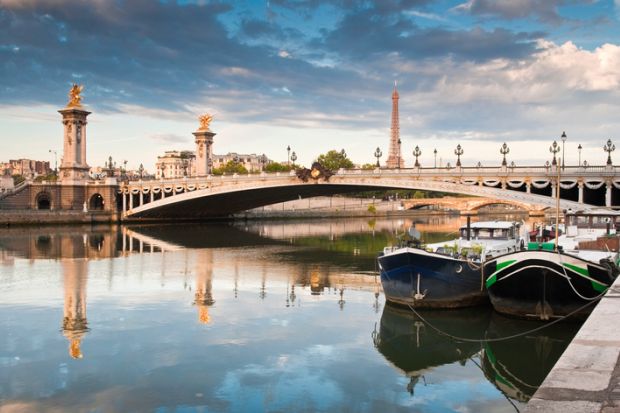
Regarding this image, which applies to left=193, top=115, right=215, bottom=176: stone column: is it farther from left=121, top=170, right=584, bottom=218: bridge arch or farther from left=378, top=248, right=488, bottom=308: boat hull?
left=378, top=248, right=488, bottom=308: boat hull

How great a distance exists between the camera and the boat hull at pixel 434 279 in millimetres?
21656

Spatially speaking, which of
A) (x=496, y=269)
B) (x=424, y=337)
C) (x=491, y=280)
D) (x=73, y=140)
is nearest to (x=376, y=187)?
(x=73, y=140)

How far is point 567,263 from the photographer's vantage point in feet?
62.2

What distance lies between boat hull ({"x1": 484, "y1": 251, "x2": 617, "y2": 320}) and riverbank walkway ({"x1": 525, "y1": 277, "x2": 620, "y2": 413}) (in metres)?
8.30

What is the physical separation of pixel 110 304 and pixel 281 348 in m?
8.71

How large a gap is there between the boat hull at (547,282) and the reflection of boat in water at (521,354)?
18.6 inches

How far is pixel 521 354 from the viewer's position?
17109 millimetres

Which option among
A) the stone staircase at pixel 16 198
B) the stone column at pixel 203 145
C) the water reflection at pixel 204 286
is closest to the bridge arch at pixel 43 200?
the stone staircase at pixel 16 198

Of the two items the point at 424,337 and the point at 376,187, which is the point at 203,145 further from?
the point at 424,337

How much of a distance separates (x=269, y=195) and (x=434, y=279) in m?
51.5

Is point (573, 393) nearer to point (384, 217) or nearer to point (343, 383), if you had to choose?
point (343, 383)

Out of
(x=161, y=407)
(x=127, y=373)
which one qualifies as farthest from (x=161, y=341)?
(x=161, y=407)

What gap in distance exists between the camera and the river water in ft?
44.4

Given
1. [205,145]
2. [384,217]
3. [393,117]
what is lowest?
[384,217]
